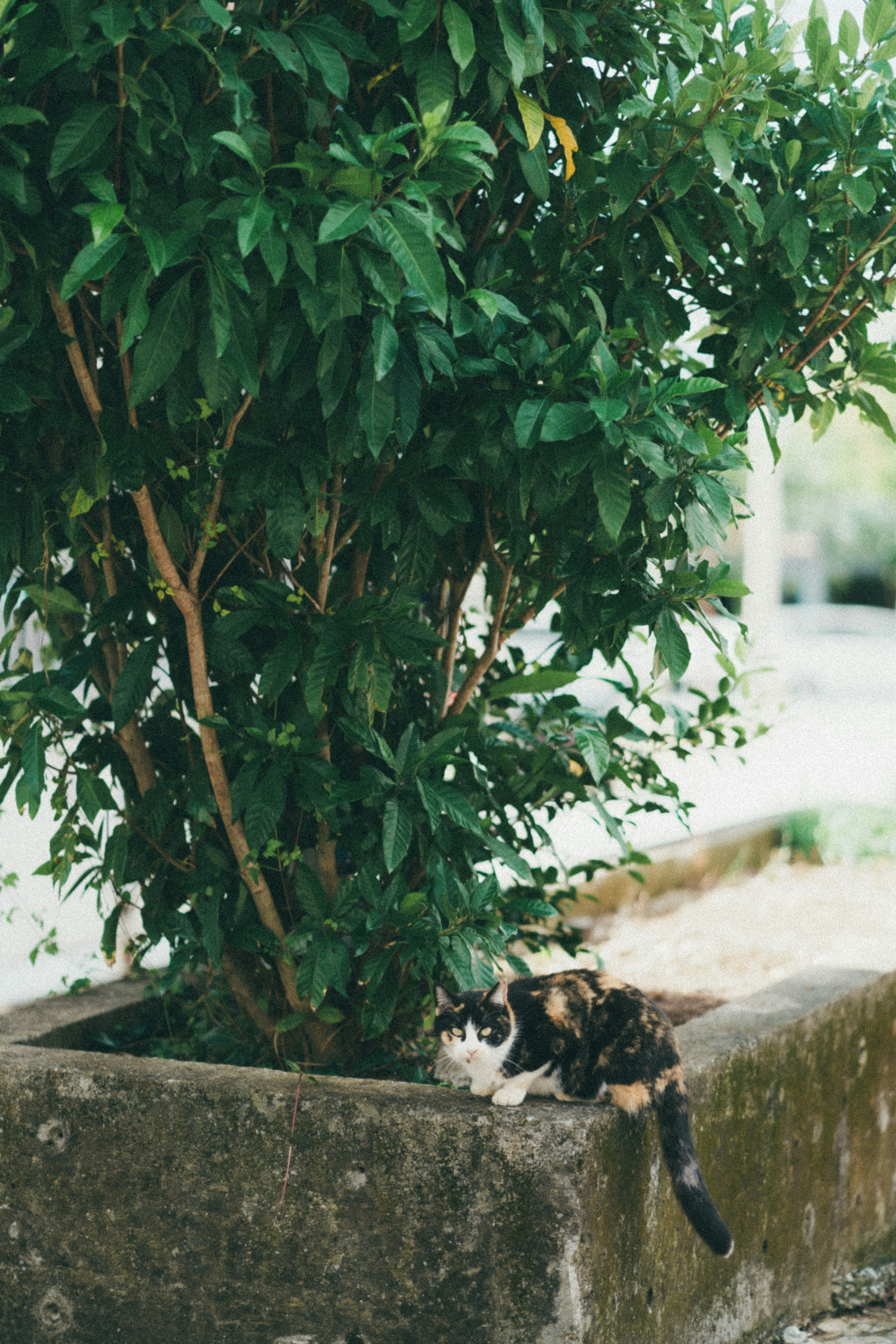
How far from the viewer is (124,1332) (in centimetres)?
276

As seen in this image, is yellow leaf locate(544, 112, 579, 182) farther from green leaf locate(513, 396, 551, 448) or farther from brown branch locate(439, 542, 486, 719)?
brown branch locate(439, 542, 486, 719)

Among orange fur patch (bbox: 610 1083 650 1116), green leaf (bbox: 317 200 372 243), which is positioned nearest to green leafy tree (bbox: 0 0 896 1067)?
green leaf (bbox: 317 200 372 243)

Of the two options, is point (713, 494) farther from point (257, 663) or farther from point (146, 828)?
point (146, 828)

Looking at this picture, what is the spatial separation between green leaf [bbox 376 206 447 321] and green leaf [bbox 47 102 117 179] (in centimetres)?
51

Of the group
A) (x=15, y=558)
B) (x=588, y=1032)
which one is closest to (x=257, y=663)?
(x=15, y=558)

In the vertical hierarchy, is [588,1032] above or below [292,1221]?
above

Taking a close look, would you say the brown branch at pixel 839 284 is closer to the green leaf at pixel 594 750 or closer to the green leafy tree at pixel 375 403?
the green leafy tree at pixel 375 403

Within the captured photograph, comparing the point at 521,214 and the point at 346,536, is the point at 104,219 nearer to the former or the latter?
the point at 346,536

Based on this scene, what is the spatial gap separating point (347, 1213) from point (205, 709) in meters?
1.11

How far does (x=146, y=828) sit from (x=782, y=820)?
551cm

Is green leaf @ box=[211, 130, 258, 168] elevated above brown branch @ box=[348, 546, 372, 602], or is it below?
above

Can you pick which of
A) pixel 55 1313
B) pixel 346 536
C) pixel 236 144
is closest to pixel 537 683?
pixel 346 536

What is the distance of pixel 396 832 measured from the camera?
2533 mm

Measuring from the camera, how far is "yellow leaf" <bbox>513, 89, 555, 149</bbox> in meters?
2.37
